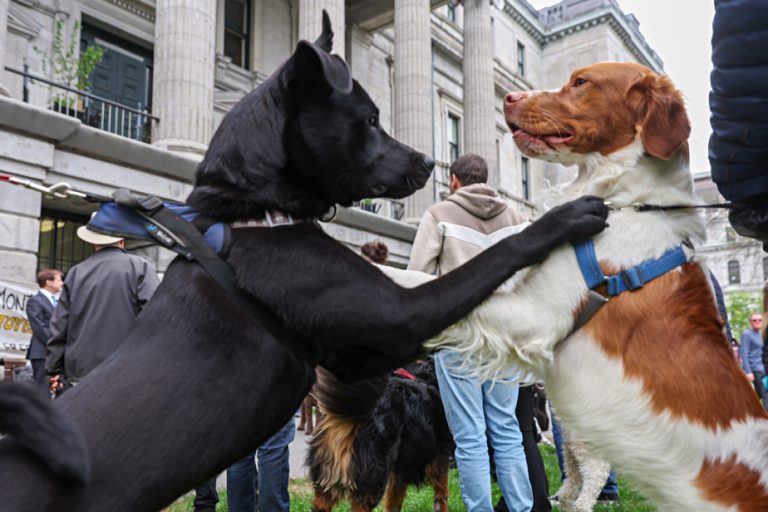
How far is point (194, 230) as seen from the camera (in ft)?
7.59

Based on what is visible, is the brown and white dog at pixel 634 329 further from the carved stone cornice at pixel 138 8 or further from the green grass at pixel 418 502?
the carved stone cornice at pixel 138 8

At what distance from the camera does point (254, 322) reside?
7.25ft

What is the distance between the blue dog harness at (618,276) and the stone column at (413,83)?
19.9m

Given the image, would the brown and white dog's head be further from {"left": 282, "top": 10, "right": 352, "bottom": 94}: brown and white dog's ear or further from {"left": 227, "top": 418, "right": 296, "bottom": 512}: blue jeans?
{"left": 227, "top": 418, "right": 296, "bottom": 512}: blue jeans

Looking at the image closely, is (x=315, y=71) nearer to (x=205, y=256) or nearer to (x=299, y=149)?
(x=299, y=149)

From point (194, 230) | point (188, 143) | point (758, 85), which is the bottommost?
point (194, 230)

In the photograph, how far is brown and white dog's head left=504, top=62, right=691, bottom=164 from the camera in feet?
8.11

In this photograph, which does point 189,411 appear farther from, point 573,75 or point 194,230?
point 573,75

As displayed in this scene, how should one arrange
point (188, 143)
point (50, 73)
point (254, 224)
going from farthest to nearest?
point (50, 73) → point (188, 143) → point (254, 224)

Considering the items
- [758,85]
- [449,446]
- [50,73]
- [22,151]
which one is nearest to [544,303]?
[758,85]

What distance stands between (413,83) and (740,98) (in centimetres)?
2123

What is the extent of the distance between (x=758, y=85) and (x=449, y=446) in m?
4.41

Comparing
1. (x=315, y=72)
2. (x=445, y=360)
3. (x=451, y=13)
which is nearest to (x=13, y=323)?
(x=445, y=360)

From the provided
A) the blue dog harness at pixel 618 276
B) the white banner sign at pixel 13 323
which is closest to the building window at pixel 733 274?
the white banner sign at pixel 13 323
